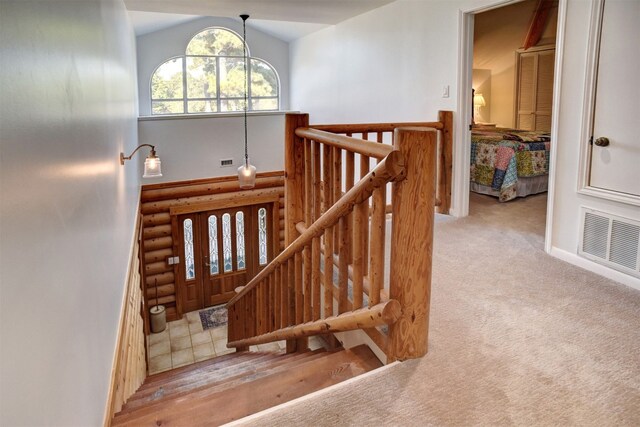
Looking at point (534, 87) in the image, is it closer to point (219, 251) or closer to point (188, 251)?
point (219, 251)

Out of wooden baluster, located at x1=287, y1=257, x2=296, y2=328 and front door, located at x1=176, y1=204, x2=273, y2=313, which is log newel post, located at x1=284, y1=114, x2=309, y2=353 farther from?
front door, located at x1=176, y1=204, x2=273, y2=313

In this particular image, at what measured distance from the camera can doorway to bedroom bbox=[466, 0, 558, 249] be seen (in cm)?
511

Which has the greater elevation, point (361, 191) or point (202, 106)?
point (202, 106)

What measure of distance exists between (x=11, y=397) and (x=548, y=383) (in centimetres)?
185

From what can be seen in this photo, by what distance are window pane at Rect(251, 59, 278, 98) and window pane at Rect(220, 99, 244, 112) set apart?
298 mm

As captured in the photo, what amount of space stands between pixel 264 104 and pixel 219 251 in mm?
3017

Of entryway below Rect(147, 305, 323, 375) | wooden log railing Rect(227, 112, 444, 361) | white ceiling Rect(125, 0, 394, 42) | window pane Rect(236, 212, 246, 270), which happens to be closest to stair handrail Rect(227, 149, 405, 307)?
wooden log railing Rect(227, 112, 444, 361)

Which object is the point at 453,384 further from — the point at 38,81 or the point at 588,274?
the point at 38,81

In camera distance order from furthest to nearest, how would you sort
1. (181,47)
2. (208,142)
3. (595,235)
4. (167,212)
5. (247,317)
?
1. (181,47)
2. (167,212)
3. (208,142)
4. (247,317)
5. (595,235)

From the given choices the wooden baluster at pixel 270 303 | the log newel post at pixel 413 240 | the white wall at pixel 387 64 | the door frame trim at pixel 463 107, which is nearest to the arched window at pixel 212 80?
the white wall at pixel 387 64

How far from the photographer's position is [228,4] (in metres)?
5.20

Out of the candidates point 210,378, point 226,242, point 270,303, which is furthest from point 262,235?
point 270,303

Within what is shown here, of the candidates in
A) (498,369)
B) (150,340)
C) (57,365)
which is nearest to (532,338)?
(498,369)

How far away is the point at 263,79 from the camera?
29.8 feet
